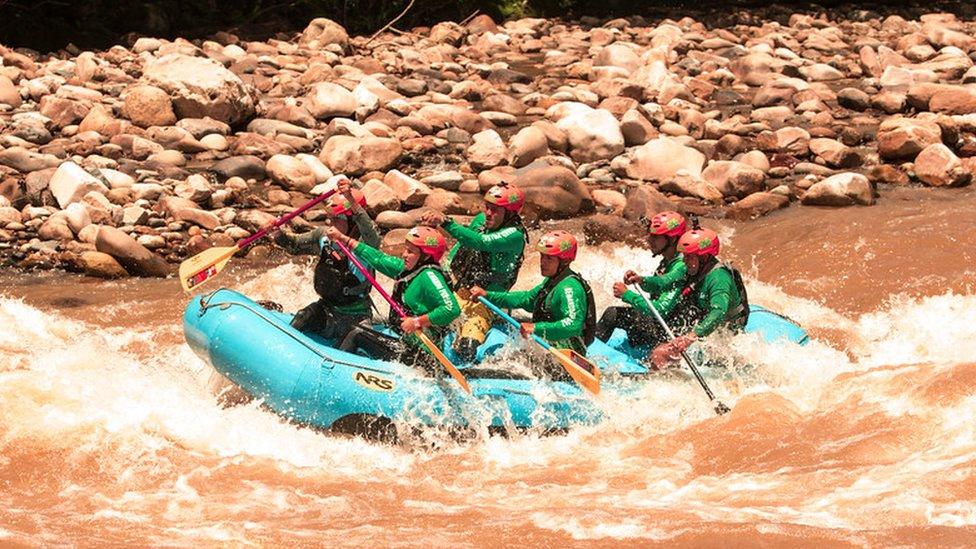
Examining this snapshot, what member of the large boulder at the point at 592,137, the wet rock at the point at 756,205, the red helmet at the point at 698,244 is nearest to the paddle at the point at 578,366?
the red helmet at the point at 698,244

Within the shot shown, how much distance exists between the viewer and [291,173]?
1384cm

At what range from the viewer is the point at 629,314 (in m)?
9.12

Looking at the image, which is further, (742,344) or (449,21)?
(449,21)

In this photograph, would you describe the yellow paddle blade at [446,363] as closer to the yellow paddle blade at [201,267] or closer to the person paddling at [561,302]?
the person paddling at [561,302]

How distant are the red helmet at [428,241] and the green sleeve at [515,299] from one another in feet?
1.91

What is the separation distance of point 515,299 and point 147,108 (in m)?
8.09

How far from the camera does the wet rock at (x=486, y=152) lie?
14742 mm

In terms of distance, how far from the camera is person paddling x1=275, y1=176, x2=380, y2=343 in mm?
8484

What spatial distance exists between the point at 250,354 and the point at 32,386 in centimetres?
148

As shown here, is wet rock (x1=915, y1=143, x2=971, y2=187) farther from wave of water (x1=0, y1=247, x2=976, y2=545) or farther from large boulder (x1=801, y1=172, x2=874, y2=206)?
wave of water (x1=0, y1=247, x2=976, y2=545)

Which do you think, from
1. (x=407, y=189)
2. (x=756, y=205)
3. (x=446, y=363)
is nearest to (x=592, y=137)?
(x=756, y=205)

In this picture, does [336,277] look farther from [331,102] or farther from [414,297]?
[331,102]

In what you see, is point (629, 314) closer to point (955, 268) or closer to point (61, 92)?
point (955, 268)

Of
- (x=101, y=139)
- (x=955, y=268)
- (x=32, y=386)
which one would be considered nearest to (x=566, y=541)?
(x=32, y=386)
